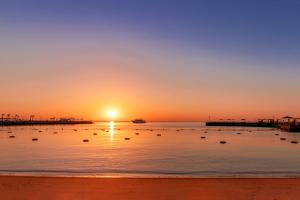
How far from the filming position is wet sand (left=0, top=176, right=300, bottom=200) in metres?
15.8

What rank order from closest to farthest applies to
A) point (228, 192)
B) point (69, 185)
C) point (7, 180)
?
point (228, 192)
point (69, 185)
point (7, 180)

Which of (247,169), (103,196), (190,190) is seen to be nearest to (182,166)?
(247,169)

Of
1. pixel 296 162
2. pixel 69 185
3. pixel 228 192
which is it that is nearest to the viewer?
pixel 228 192

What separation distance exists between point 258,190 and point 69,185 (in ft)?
28.8

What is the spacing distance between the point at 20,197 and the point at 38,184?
336cm

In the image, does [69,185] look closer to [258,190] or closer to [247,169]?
[258,190]

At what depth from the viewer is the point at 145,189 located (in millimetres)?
17625

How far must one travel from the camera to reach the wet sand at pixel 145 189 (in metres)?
15.8

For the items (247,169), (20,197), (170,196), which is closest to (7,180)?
(20,197)

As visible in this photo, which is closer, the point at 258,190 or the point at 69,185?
the point at 258,190

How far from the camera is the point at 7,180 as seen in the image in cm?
1977

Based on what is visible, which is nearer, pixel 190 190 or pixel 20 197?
pixel 20 197

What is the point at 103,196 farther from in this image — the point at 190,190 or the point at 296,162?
the point at 296,162

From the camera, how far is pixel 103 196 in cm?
1580
